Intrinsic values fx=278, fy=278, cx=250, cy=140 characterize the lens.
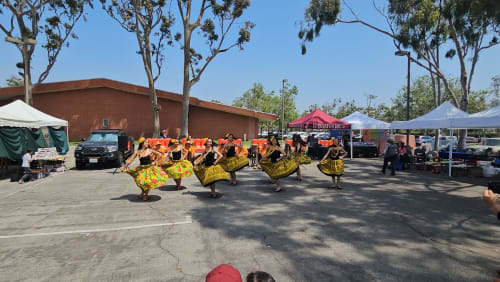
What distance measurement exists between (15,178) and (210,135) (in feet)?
68.6

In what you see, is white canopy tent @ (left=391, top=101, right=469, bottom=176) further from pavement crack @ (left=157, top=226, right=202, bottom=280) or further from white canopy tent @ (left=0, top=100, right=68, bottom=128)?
white canopy tent @ (left=0, top=100, right=68, bottom=128)

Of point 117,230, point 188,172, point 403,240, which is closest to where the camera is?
point 403,240

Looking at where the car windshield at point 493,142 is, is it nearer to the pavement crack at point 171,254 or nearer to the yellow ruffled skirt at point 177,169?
the yellow ruffled skirt at point 177,169

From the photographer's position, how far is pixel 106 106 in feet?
96.5

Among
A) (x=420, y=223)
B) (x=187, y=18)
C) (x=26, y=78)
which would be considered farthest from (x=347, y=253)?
(x=26, y=78)

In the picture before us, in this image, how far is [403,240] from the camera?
5000 mm

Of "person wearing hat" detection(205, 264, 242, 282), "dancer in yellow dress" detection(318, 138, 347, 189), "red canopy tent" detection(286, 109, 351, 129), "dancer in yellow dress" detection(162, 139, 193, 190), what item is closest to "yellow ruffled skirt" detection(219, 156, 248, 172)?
"dancer in yellow dress" detection(162, 139, 193, 190)

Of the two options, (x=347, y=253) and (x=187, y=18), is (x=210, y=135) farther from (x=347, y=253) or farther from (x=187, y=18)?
(x=347, y=253)

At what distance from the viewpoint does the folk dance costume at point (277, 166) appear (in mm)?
8484

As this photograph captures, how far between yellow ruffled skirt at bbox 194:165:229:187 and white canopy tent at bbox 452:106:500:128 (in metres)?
9.80

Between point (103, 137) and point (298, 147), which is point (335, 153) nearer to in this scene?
point (298, 147)

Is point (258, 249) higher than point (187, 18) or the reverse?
the reverse

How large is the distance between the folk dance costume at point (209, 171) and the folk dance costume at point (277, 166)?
1.59m

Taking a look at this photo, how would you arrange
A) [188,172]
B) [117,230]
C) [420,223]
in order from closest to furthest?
[117,230] → [420,223] → [188,172]
